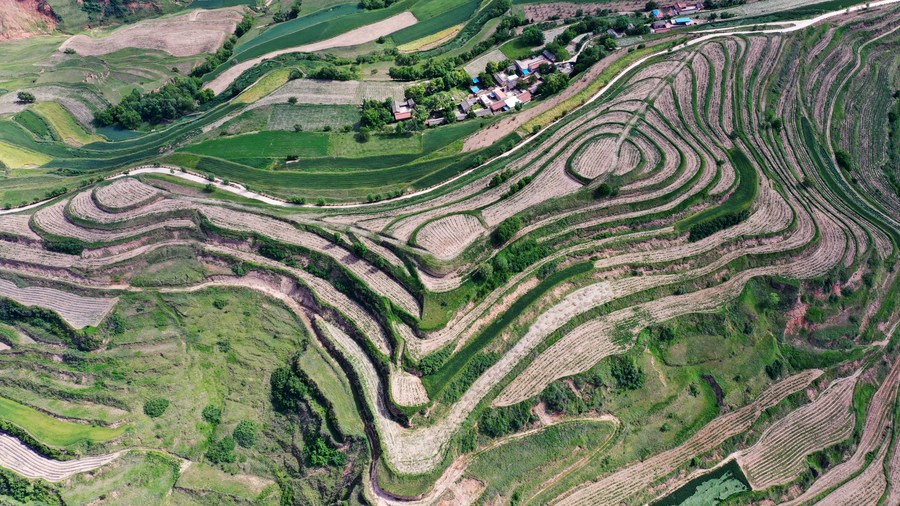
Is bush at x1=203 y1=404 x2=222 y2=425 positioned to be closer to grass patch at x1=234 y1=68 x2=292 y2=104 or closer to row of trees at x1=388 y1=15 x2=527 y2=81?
grass patch at x1=234 y1=68 x2=292 y2=104

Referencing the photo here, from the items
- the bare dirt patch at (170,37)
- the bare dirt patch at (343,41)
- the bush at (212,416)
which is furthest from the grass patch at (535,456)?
the bare dirt patch at (170,37)

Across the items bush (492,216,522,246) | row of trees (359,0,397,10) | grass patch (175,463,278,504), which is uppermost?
row of trees (359,0,397,10)

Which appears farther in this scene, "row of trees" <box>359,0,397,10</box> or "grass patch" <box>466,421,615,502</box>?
"row of trees" <box>359,0,397,10</box>

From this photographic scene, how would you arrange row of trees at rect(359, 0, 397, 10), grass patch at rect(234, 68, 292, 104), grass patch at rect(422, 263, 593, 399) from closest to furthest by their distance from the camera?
grass patch at rect(422, 263, 593, 399) < grass patch at rect(234, 68, 292, 104) < row of trees at rect(359, 0, 397, 10)

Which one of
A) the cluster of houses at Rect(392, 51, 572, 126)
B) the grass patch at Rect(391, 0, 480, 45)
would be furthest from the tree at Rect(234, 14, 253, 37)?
the cluster of houses at Rect(392, 51, 572, 126)

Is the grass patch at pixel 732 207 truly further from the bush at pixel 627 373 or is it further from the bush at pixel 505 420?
the bush at pixel 505 420

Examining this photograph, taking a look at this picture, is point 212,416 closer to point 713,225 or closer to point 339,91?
point 339,91
